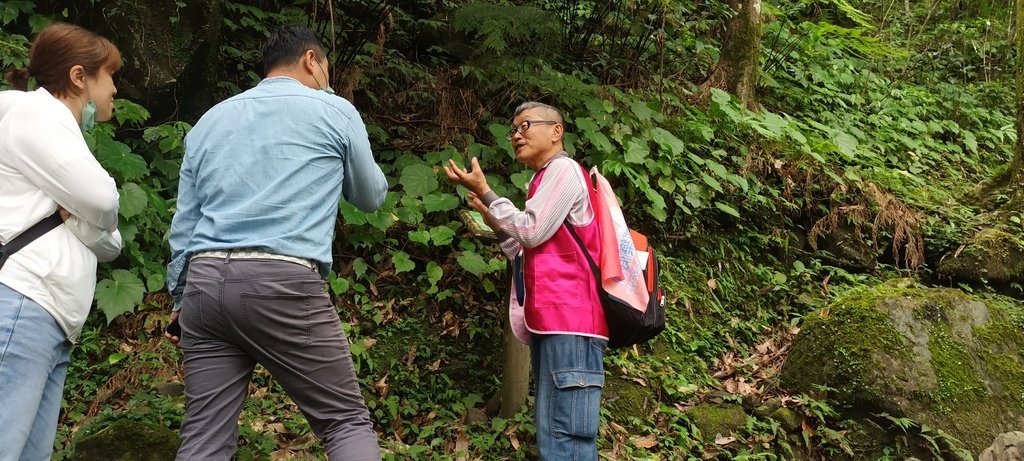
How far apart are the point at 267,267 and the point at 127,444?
5.88ft

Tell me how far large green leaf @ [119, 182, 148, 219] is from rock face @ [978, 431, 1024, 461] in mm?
5054

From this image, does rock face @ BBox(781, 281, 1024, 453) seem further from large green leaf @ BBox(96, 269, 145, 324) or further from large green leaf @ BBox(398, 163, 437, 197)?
large green leaf @ BBox(96, 269, 145, 324)

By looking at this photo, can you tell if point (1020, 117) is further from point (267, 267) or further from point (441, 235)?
point (267, 267)

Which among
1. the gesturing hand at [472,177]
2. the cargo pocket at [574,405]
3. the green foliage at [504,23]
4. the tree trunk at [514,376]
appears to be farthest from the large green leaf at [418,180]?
the cargo pocket at [574,405]

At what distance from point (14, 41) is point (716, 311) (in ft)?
18.1

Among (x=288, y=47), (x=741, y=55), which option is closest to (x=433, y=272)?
(x=288, y=47)

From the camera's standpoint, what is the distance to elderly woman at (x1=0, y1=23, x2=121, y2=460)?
7.70ft

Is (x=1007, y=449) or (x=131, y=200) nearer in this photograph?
(x=1007, y=449)

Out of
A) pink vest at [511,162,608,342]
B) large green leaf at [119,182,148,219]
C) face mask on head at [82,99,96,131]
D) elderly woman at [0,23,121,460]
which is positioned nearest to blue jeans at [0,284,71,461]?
elderly woman at [0,23,121,460]

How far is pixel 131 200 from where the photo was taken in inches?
180

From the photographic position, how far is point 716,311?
6.21 m

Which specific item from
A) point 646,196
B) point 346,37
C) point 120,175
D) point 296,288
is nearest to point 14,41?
point 120,175

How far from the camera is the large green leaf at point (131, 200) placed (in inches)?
178

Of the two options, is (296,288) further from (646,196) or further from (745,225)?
(745,225)
